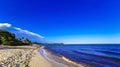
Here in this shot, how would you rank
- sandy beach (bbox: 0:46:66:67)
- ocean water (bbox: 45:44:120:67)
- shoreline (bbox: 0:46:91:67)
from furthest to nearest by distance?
ocean water (bbox: 45:44:120:67) < shoreline (bbox: 0:46:91:67) < sandy beach (bbox: 0:46:66:67)

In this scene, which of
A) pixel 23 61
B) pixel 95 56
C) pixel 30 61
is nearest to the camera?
pixel 23 61

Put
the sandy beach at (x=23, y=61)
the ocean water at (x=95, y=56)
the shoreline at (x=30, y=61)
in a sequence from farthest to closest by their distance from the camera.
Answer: the ocean water at (x=95, y=56) → the shoreline at (x=30, y=61) → the sandy beach at (x=23, y=61)

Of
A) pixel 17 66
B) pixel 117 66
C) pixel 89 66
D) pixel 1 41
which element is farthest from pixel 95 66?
pixel 1 41

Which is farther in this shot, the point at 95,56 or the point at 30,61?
the point at 95,56

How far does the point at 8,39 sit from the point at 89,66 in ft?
221

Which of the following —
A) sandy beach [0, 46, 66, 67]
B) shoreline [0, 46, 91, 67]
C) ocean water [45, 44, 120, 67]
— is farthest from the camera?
ocean water [45, 44, 120, 67]

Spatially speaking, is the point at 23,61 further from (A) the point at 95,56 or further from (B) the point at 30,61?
(A) the point at 95,56

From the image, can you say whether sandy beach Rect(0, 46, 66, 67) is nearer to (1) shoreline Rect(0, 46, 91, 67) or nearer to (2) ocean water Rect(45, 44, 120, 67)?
(1) shoreline Rect(0, 46, 91, 67)

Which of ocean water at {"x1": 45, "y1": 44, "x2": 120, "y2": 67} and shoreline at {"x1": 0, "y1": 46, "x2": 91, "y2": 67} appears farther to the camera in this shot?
ocean water at {"x1": 45, "y1": 44, "x2": 120, "y2": 67}

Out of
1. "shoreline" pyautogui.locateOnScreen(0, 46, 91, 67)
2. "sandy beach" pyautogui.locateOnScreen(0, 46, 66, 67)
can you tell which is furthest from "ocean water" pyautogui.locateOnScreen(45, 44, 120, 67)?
"sandy beach" pyautogui.locateOnScreen(0, 46, 66, 67)

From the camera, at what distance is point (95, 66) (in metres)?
15.0

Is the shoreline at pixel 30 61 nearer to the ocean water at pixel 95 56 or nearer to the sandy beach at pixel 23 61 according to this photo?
the sandy beach at pixel 23 61

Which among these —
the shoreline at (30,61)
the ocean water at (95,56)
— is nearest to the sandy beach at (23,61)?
the shoreline at (30,61)

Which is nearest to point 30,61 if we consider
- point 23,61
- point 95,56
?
point 23,61
